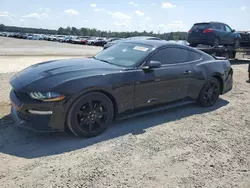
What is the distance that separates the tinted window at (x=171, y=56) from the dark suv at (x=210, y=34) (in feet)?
26.9

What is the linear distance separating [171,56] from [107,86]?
1720 mm

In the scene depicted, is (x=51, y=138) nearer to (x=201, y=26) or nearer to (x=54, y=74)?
(x=54, y=74)

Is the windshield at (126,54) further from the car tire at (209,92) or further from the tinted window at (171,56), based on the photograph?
the car tire at (209,92)

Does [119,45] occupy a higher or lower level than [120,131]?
higher

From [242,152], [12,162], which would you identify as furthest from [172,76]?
[12,162]

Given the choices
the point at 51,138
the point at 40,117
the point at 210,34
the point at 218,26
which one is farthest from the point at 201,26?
the point at 40,117

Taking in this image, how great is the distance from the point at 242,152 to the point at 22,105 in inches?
128

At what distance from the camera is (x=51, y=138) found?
368 centimetres

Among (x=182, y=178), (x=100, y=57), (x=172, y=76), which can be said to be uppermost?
(x=100, y=57)

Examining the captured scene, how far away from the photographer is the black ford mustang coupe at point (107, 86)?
3.39 metres

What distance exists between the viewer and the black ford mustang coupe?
11.1ft

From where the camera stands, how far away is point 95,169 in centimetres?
295

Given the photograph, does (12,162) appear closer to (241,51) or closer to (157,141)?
(157,141)

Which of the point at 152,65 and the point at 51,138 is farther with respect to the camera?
the point at 152,65
